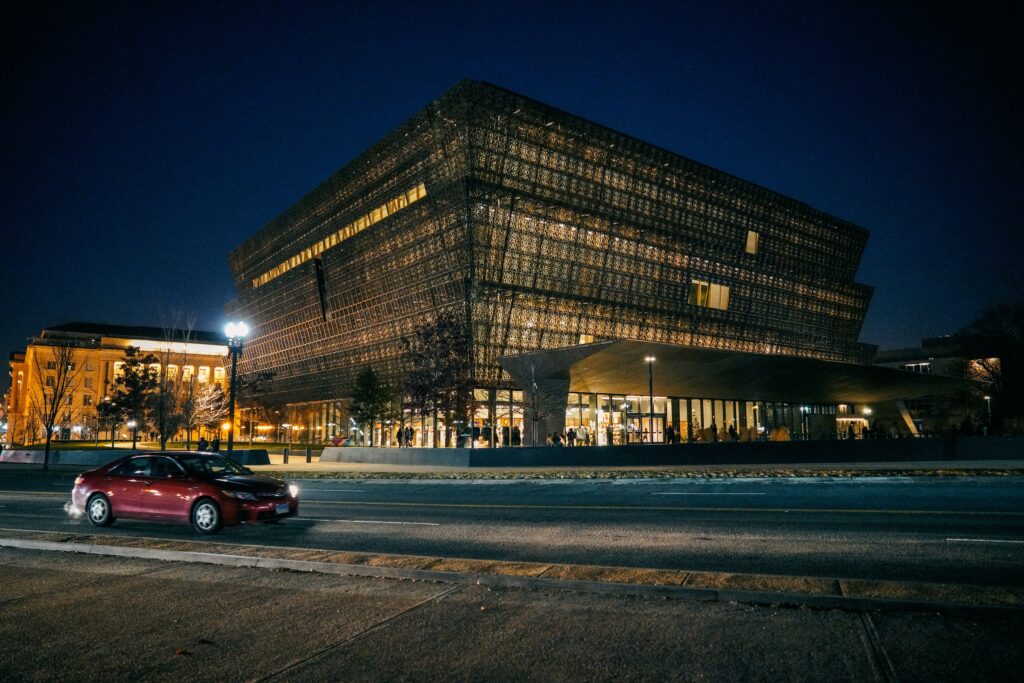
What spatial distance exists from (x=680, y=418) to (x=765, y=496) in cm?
4637

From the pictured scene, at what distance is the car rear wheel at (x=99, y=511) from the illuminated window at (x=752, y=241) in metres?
75.9

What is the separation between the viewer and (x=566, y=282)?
6194cm

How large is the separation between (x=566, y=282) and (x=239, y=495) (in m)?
52.0

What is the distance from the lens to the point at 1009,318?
195ft

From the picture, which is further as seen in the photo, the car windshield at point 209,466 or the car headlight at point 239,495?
the car windshield at point 209,466

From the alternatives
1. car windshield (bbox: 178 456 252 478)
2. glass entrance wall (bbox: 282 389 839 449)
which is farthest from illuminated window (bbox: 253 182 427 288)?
car windshield (bbox: 178 456 252 478)

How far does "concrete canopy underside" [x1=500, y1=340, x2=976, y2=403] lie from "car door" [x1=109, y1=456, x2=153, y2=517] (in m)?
26.6

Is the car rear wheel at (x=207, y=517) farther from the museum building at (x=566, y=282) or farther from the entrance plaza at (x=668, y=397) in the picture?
the museum building at (x=566, y=282)

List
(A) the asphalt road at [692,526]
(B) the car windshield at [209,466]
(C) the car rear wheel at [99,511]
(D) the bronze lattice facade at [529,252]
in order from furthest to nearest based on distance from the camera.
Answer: (D) the bronze lattice facade at [529,252]
(C) the car rear wheel at [99,511]
(B) the car windshield at [209,466]
(A) the asphalt road at [692,526]

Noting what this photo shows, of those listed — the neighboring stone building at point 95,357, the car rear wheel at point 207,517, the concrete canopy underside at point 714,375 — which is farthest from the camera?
the neighboring stone building at point 95,357

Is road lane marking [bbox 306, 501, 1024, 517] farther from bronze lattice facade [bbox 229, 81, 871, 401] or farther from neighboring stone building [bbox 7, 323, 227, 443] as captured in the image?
neighboring stone building [bbox 7, 323, 227, 443]

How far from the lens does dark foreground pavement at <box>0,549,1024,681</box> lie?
4398 millimetres

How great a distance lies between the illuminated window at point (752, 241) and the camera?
7867 centimetres

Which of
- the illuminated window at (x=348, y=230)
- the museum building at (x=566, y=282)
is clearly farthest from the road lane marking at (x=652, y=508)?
the illuminated window at (x=348, y=230)
